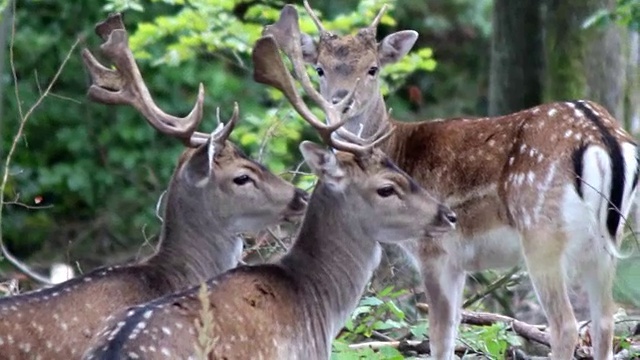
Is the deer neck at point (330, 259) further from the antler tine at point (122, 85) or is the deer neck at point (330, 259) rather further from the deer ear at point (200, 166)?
the antler tine at point (122, 85)

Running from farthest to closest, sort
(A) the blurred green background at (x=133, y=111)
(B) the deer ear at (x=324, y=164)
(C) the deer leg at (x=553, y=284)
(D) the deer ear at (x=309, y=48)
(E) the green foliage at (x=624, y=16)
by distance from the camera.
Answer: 1. (A) the blurred green background at (x=133, y=111)
2. (E) the green foliage at (x=624, y=16)
3. (D) the deer ear at (x=309, y=48)
4. (C) the deer leg at (x=553, y=284)
5. (B) the deer ear at (x=324, y=164)

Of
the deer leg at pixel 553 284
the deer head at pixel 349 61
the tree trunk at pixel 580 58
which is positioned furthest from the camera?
the tree trunk at pixel 580 58

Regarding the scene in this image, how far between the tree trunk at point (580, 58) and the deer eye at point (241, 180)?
387 cm

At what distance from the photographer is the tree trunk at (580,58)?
34.9ft

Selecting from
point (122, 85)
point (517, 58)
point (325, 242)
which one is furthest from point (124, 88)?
point (517, 58)

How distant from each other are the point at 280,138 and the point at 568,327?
15.7 feet

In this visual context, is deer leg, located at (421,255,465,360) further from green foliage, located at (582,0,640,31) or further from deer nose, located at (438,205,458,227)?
green foliage, located at (582,0,640,31)

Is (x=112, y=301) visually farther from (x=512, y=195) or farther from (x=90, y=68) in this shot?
(x=512, y=195)

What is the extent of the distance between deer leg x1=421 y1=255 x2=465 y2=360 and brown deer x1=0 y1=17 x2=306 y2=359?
41.9 inches

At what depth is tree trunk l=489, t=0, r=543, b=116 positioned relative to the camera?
1066cm

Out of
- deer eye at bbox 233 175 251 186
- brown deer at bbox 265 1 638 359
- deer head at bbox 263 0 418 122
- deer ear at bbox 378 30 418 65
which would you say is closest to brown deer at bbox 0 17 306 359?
deer eye at bbox 233 175 251 186

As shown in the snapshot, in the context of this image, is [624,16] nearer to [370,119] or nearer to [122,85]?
[370,119]

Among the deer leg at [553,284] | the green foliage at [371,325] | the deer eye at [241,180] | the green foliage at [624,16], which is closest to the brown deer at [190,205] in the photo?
the deer eye at [241,180]

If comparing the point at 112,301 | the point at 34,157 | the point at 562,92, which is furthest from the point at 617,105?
the point at 34,157
